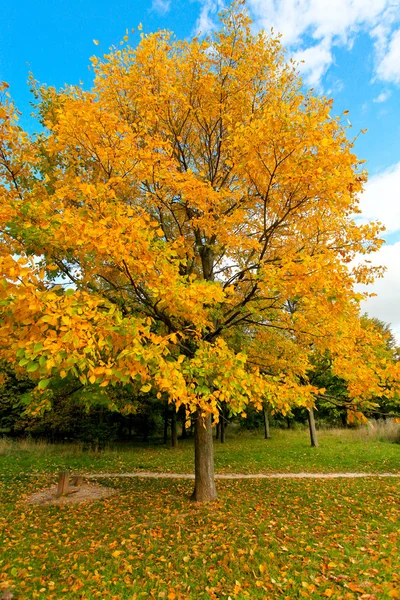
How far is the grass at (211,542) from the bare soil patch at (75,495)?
0.96ft

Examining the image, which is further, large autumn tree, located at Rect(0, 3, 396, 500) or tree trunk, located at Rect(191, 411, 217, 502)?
tree trunk, located at Rect(191, 411, 217, 502)

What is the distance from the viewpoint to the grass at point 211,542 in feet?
11.7

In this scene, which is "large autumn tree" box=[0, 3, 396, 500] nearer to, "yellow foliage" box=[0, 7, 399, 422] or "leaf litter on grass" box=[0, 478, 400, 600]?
"yellow foliage" box=[0, 7, 399, 422]

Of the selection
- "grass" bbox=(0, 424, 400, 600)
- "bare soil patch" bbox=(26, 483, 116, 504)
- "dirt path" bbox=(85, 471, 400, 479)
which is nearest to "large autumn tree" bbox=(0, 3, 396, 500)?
"grass" bbox=(0, 424, 400, 600)

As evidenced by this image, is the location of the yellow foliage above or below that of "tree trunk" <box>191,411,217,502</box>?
above

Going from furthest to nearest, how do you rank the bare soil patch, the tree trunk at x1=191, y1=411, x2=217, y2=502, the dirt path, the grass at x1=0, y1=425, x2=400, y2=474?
1. the grass at x1=0, y1=425, x2=400, y2=474
2. the dirt path
3. the bare soil patch
4. the tree trunk at x1=191, y1=411, x2=217, y2=502

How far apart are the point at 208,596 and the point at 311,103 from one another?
273 inches

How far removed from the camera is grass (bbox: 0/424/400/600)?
11.7 ft

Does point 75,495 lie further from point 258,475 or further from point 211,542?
point 258,475

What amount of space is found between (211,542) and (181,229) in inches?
212

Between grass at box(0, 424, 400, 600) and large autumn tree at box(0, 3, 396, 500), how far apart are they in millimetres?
1238

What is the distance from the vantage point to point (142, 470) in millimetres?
11070

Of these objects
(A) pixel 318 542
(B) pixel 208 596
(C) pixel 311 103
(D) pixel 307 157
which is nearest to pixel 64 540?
(B) pixel 208 596

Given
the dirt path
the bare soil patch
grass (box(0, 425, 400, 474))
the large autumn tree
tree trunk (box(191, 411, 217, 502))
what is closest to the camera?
the large autumn tree
